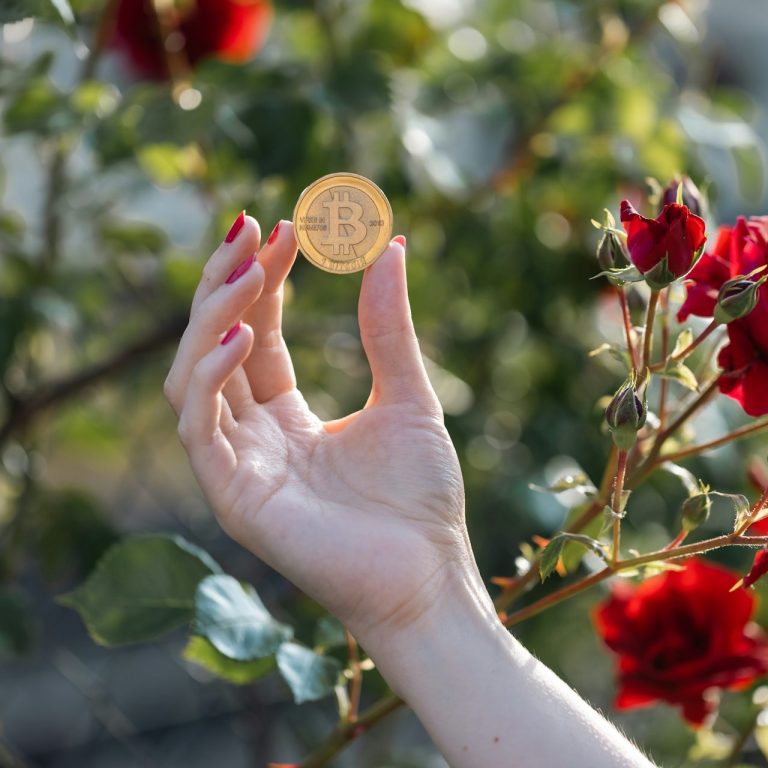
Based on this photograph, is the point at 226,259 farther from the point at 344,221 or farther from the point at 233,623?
the point at 233,623

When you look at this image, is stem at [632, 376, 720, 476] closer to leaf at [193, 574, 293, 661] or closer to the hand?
the hand

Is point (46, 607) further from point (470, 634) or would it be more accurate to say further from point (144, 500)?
point (470, 634)

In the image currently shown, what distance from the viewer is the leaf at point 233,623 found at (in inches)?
24.5

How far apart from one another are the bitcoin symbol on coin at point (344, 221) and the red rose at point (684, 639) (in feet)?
1.17

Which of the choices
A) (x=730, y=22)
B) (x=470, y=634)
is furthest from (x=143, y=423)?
(x=730, y=22)

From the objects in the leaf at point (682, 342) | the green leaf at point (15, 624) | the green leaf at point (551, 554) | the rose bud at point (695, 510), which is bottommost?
the green leaf at point (15, 624)

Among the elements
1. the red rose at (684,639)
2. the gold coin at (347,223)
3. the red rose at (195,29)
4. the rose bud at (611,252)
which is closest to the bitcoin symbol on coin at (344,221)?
the gold coin at (347,223)

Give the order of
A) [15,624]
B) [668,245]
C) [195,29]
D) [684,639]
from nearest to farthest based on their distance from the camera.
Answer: [668,245], [684,639], [15,624], [195,29]

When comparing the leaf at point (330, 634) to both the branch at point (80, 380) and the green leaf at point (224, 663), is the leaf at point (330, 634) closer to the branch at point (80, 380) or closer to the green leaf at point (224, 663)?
the green leaf at point (224, 663)

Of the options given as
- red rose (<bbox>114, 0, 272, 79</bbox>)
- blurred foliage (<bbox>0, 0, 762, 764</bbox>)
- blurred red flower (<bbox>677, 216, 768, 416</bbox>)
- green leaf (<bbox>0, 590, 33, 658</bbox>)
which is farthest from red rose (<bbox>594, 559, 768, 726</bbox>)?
red rose (<bbox>114, 0, 272, 79</bbox>)

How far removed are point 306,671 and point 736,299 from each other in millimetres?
332

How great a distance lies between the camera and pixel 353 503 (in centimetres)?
59

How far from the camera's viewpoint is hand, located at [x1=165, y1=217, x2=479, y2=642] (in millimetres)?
557

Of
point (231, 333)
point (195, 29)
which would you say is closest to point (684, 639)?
point (231, 333)
